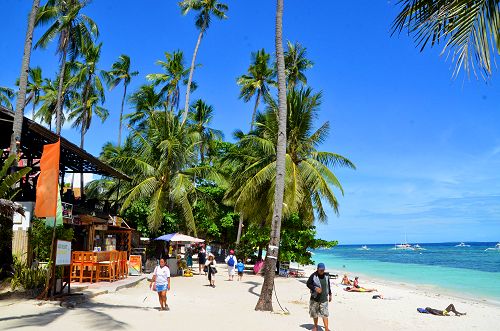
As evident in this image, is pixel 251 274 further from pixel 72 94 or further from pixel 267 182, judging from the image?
pixel 72 94

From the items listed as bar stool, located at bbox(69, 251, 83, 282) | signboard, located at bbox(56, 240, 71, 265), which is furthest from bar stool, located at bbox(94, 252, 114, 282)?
signboard, located at bbox(56, 240, 71, 265)

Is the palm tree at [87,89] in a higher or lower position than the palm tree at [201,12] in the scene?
lower

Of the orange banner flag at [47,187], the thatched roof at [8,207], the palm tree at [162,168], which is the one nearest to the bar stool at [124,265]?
the palm tree at [162,168]

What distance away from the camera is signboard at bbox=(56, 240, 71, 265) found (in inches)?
444

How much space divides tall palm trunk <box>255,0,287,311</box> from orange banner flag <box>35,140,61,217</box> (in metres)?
5.54

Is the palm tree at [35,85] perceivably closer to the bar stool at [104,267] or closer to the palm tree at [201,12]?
the palm tree at [201,12]

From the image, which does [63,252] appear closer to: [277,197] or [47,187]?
[47,187]

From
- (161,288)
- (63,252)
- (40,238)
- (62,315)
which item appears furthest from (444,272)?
(62,315)

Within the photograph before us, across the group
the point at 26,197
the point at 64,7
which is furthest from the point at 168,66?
the point at 26,197

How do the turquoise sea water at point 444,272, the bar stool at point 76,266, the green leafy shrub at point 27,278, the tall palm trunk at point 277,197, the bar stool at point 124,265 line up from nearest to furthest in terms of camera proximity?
the green leafy shrub at point 27,278 < the tall palm trunk at point 277,197 < the bar stool at point 76,266 < the bar stool at point 124,265 < the turquoise sea water at point 444,272

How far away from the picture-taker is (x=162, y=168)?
1001 inches

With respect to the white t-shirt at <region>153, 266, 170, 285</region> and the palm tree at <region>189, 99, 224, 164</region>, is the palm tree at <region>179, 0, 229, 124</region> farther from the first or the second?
the white t-shirt at <region>153, 266, 170, 285</region>

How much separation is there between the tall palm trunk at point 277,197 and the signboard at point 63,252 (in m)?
5.13

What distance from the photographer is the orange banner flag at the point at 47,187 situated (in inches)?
405
